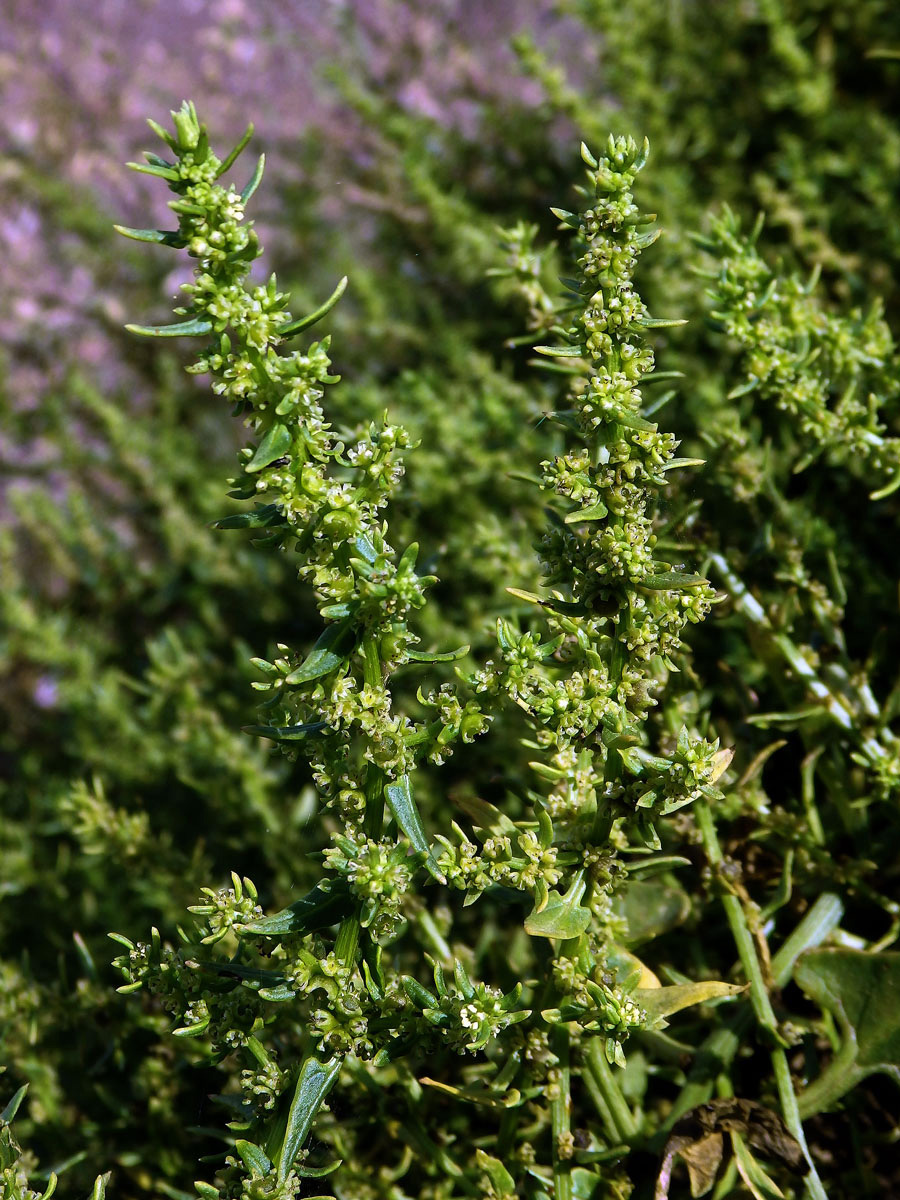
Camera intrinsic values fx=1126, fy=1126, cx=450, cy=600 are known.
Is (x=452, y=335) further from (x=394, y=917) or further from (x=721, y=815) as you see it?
(x=394, y=917)

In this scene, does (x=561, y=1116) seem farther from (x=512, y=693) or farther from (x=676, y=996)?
(x=512, y=693)

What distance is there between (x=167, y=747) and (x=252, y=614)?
0.34m

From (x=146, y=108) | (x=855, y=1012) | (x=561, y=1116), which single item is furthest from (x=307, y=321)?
(x=146, y=108)

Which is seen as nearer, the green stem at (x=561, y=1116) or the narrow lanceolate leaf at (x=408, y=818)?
the narrow lanceolate leaf at (x=408, y=818)

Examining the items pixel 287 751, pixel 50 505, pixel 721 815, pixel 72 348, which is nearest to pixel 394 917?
pixel 287 751

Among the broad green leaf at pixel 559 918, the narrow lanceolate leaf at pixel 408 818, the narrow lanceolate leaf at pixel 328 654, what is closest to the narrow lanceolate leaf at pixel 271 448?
the narrow lanceolate leaf at pixel 328 654

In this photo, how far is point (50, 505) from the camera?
2438mm

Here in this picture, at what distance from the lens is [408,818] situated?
83 cm

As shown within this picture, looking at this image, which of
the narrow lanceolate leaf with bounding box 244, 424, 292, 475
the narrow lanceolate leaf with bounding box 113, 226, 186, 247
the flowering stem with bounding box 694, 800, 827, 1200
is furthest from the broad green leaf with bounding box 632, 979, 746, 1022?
the narrow lanceolate leaf with bounding box 113, 226, 186, 247

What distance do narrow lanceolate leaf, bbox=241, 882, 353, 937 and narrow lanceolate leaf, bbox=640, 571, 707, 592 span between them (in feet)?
1.06

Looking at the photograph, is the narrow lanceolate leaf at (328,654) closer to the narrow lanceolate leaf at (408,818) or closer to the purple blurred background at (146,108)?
the narrow lanceolate leaf at (408,818)

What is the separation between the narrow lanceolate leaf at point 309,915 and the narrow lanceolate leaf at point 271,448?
32 centimetres

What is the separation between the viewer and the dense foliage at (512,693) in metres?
0.84

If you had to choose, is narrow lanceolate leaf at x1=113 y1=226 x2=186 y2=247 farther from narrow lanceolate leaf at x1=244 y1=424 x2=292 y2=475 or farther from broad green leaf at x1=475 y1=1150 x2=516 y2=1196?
broad green leaf at x1=475 y1=1150 x2=516 y2=1196
